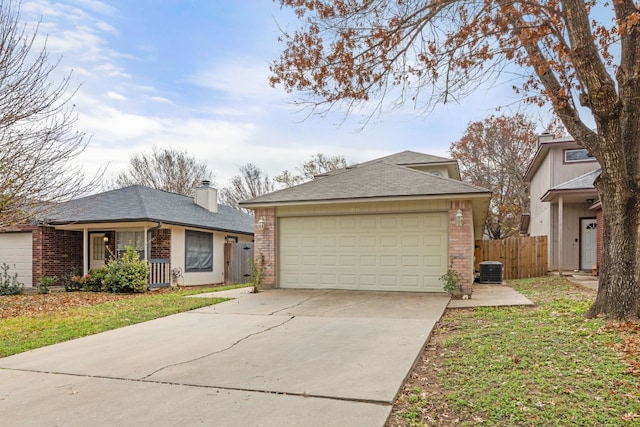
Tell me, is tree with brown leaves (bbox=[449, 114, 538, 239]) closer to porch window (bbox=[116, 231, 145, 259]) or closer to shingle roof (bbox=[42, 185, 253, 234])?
shingle roof (bbox=[42, 185, 253, 234])

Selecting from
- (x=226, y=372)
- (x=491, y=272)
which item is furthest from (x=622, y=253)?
(x=491, y=272)

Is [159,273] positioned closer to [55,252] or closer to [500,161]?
[55,252]

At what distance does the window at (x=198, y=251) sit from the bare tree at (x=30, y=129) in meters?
6.53

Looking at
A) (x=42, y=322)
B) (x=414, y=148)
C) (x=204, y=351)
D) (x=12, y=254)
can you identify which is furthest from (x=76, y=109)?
(x=414, y=148)

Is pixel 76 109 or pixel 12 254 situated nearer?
pixel 76 109

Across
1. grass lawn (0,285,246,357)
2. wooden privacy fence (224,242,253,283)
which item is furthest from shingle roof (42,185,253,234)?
grass lawn (0,285,246,357)

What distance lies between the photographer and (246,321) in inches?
296

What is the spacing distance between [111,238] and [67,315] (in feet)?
24.6

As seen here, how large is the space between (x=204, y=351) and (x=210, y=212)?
47.5ft

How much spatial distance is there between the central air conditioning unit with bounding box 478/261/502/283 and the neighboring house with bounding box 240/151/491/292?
270cm

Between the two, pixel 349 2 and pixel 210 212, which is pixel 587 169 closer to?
pixel 349 2

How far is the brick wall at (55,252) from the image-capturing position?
15.3 metres

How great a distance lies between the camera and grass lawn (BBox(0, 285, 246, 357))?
6.80 meters

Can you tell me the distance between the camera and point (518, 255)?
1666cm
